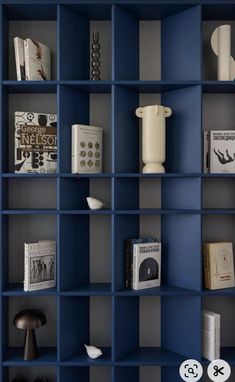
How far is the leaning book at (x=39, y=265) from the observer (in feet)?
7.56

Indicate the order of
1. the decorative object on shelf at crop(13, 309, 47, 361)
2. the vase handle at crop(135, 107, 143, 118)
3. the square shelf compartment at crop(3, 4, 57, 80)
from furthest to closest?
the square shelf compartment at crop(3, 4, 57, 80)
the vase handle at crop(135, 107, 143, 118)
the decorative object on shelf at crop(13, 309, 47, 361)

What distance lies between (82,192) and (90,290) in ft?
1.91

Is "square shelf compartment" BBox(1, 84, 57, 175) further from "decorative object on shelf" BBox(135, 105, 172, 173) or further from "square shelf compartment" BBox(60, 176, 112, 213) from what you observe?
"decorative object on shelf" BBox(135, 105, 172, 173)

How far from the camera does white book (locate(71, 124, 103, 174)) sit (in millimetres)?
2330

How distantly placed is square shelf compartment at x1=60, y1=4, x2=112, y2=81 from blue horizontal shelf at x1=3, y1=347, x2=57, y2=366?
5.23 ft

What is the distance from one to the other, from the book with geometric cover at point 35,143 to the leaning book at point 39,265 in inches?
17.6

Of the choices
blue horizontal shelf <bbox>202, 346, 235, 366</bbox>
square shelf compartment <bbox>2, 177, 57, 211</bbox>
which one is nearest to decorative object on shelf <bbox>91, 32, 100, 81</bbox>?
square shelf compartment <bbox>2, 177, 57, 211</bbox>

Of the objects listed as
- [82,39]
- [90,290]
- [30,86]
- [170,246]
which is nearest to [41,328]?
[90,290]

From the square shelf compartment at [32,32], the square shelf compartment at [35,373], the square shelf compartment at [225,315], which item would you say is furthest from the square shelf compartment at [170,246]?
the square shelf compartment at [32,32]

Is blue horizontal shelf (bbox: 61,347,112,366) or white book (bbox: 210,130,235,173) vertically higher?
white book (bbox: 210,130,235,173)

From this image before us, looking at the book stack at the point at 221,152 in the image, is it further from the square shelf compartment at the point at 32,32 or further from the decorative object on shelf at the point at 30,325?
the decorative object on shelf at the point at 30,325

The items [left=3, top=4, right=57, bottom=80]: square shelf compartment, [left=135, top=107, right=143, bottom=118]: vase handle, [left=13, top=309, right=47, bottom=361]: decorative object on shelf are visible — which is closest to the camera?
[left=13, top=309, right=47, bottom=361]: decorative object on shelf

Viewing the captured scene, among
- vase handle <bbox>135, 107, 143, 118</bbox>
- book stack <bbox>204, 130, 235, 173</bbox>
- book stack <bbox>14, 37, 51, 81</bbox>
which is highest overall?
book stack <bbox>14, 37, 51, 81</bbox>

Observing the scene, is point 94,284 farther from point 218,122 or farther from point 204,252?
point 218,122
